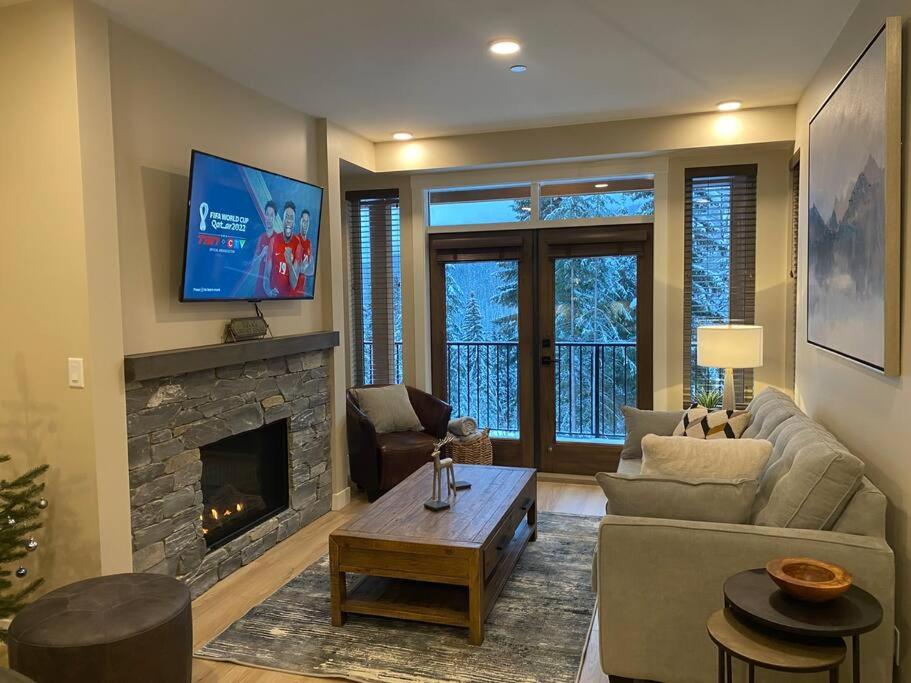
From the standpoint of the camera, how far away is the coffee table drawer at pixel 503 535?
2981 mm

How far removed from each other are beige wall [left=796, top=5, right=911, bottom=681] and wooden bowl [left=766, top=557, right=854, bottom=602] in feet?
1.66

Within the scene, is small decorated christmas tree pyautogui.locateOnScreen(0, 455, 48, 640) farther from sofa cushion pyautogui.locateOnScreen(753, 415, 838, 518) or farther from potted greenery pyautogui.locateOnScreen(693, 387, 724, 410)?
potted greenery pyautogui.locateOnScreen(693, 387, 724, 410)

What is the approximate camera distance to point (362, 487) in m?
4.91

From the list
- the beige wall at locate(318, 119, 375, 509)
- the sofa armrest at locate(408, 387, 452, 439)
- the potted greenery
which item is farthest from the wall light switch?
the potted greenery

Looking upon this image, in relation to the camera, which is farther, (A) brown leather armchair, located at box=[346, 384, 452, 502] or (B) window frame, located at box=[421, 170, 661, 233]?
(B) window frame, located at box=[421, 170, 661, 233]

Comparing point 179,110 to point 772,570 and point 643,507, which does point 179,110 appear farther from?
point 772,570

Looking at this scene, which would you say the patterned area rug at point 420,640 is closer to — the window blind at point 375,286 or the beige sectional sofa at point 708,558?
the beige sectional sofa at point 708,558

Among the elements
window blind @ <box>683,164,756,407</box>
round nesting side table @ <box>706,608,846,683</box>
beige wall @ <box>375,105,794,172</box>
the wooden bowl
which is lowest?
round nesting side table @ <box>706,608,846,683</box>

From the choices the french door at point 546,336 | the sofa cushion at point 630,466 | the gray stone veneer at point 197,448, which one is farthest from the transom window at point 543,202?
the sofa cushion at point 630,466

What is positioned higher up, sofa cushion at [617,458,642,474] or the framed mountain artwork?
the framed mountain artwork

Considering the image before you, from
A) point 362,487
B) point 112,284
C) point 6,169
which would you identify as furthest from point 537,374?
point 6,169

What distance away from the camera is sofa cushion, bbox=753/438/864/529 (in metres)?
2.24

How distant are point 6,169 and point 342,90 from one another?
1798 mm

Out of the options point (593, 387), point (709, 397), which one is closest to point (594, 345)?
point (593, 387)
